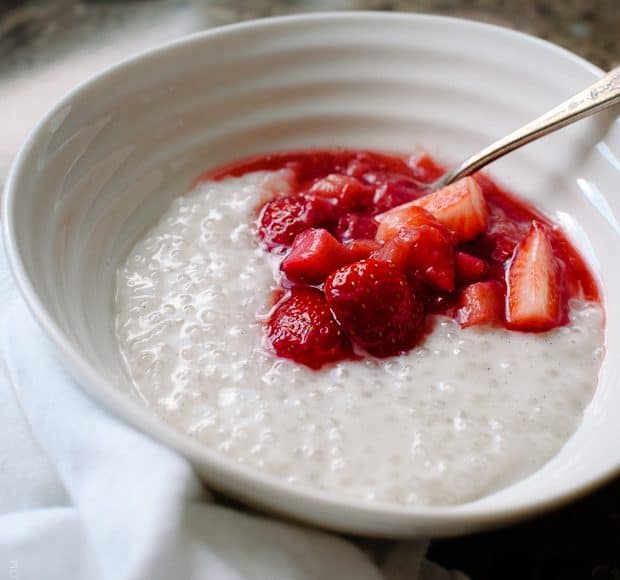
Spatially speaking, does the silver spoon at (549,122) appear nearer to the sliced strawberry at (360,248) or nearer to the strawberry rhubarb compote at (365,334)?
the strawberry rhubarb compote at (365,334)

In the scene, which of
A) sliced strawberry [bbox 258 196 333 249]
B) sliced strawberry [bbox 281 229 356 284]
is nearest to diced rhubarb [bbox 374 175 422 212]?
sliced strawberry [bbox 258 196 333 249]

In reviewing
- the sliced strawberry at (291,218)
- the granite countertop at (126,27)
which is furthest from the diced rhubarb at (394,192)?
the granite countertop at (126,27)

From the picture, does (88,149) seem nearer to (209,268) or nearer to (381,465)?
(209,268)

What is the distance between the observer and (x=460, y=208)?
1507 millimetres

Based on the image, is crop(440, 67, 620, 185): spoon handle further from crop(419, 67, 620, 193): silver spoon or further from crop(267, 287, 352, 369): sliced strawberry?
crop(267, 287, 352, 369): sliced strawberry

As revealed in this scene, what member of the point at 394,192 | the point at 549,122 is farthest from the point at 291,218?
the point at 549,122

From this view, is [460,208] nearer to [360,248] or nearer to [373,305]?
[360,248]

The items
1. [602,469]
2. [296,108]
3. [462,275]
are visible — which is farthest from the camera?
[296,108]

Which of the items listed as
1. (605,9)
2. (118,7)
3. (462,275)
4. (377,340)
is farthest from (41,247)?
(605,9)

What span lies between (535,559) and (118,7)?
1904mm

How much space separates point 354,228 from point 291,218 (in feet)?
0.36

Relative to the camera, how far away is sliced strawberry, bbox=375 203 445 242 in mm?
1451

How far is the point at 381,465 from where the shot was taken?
1.12m

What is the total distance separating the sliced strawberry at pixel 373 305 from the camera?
1281 millimetres
